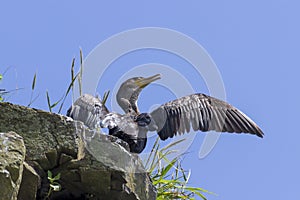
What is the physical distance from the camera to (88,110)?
15.5 feet

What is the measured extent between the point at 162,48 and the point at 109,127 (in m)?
1.01

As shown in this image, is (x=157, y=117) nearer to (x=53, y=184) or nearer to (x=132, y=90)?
(x=132, y=90)

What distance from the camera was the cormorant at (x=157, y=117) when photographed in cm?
481

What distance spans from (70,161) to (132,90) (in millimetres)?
2556

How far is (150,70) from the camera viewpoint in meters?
4.60

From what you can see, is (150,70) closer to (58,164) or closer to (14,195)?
(58,164)

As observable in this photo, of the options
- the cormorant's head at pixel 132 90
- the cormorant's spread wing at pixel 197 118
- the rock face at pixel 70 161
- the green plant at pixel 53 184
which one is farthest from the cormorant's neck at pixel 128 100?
the green plant at pixel 53 184

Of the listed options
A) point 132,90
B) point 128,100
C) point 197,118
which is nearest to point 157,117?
point 197,118

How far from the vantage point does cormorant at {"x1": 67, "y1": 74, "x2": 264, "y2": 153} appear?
15.8 feet

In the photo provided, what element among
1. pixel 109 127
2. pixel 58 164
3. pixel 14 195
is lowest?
pixel 14 195

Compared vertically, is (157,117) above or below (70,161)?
above

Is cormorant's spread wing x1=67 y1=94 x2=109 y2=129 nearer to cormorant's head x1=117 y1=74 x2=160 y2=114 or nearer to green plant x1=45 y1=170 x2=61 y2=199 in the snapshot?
cormorant's head x1=117 y1=74 x2=160 y2=114

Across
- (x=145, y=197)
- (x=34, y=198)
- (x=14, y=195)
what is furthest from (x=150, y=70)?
(x=14, y=195)

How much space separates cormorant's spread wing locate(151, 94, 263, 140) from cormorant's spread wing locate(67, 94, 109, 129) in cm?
47
